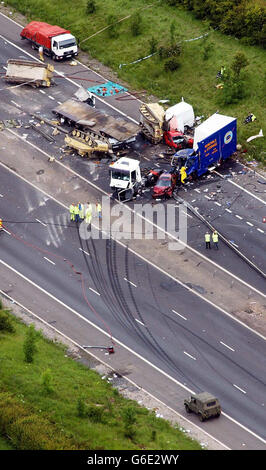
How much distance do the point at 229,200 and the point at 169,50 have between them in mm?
21775

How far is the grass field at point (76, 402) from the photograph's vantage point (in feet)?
176

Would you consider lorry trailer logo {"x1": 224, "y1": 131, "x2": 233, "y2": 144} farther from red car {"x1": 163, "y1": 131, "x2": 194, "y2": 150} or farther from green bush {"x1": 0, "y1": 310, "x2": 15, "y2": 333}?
green bush {"x1": 0, "y1": 310, "x2": 15, "y2": 333}

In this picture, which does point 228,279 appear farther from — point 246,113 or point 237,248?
point 246,113

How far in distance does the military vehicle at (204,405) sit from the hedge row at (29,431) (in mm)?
8781

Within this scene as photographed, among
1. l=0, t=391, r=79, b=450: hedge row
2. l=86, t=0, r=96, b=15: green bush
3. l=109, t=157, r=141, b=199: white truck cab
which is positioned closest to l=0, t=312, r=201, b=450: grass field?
l=0, t=391, r=79, b=450: hedge row

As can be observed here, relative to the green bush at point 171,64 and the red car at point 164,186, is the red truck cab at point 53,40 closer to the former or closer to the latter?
the green bush at point 171,64

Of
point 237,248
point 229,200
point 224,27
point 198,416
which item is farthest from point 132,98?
point 198,416

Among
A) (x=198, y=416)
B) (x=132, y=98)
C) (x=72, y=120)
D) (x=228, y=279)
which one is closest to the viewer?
(x=198, y=416)


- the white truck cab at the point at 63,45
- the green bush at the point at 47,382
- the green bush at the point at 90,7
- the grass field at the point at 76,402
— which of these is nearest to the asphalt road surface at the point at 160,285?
the grass field at the point at 76,402

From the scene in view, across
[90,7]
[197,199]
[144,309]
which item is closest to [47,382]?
[144,309]

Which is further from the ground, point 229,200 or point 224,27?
point 224,27

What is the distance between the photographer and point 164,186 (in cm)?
7762

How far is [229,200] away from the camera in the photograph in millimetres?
77750
